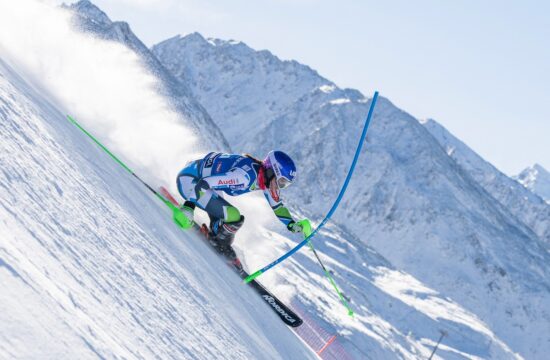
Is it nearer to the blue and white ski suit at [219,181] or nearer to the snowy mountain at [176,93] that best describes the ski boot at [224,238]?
the blue and white ski suit at [219,181]

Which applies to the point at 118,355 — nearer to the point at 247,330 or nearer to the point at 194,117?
the point at 247,330

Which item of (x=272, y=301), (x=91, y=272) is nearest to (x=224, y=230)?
(x=272, y=301)

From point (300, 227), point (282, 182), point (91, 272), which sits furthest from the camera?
point (300, 227)

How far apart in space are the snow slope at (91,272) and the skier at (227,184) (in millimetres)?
1463

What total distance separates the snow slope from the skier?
1.46 meters

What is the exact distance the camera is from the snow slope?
2.67 meters

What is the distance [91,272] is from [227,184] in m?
5.43

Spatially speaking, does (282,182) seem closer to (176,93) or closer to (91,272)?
(91,272)

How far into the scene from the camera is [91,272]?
3650 millimetres

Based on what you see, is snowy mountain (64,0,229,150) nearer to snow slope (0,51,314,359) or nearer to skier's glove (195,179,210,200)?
skier's glove (195,179,210,200)

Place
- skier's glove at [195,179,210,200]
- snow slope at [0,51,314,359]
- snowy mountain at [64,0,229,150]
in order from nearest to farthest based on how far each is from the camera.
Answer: snow slope at [0,51,314,359], skier's glove at [195,179,210,200], snowy mountain at [64,0,229,150]

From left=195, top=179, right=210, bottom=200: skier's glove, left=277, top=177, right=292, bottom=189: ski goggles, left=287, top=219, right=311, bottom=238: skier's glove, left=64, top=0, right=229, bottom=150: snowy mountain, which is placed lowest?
left=195, top=179, right=210, bottom=200: skier's glove

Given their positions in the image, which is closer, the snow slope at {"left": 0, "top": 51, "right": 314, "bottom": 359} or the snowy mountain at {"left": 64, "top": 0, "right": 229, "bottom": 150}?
the snow slope at {"left": 0, "top": 51, "right": 314, "bottom": 359}

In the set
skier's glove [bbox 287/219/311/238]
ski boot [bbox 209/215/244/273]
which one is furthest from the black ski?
skier's glove [bbox 287/219/311/238]
